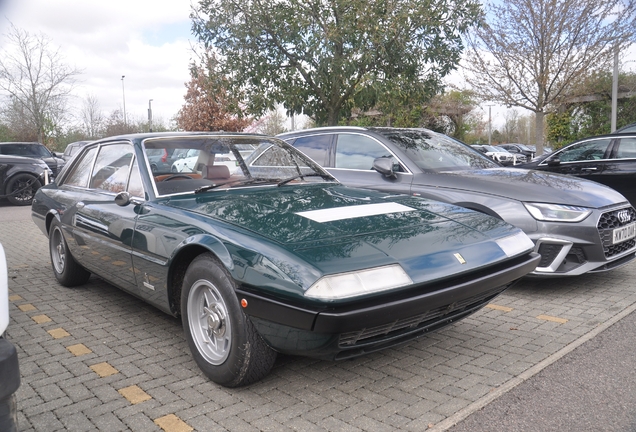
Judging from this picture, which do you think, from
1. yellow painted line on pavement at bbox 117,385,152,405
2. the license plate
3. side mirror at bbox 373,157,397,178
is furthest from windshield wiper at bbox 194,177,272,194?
the license plate

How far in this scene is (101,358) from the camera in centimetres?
331

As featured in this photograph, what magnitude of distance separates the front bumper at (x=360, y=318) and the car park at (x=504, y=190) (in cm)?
189

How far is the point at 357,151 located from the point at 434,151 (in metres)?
0.83

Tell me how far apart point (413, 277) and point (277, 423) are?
3.10ft

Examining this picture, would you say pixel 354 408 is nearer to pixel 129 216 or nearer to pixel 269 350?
pixel 269 350

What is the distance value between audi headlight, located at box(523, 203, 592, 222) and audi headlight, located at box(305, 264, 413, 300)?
246 centimetres

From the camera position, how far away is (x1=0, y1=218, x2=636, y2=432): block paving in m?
2.54

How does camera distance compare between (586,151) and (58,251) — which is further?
(586,151)

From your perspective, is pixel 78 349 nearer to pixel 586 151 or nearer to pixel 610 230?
pixel 610 230

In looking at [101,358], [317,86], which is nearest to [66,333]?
[101,358]

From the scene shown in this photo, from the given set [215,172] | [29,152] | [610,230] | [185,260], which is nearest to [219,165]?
[215,172]

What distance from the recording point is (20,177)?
1335 centimetres

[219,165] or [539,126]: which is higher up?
[539,126]

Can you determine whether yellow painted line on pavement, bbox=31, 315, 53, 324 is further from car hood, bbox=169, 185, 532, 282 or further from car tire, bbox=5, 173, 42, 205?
car tire, bbox=5, 173, 42, 205
